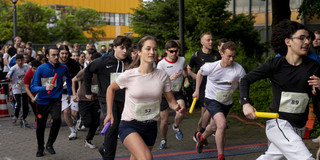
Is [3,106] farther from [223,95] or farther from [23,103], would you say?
[223,95]

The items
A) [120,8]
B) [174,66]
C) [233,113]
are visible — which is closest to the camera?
[174,66]

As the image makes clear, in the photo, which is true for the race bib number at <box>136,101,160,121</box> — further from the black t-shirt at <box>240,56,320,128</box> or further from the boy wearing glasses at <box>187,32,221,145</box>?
the boy wearing glasses at <box>187,32,221,145</box>

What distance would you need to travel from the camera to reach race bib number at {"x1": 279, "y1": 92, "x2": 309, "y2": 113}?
162 inches

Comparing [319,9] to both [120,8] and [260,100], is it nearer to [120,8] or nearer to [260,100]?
[260,100]

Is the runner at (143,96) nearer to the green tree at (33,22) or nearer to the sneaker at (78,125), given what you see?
the sneaker at (78,125)

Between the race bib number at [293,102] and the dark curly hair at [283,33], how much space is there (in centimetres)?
48

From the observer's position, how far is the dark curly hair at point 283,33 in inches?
167

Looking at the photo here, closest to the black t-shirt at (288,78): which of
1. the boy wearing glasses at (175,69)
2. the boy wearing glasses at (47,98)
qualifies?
the boy wearing glasses at (175,69)

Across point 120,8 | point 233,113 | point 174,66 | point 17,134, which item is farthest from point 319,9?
→ point 120,8

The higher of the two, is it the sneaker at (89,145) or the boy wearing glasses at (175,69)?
the boy wearing glasses at (175,69)

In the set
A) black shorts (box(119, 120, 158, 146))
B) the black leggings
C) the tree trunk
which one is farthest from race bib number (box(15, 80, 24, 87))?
the tree trunk

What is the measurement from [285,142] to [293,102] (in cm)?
43

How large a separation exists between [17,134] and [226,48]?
530 cm

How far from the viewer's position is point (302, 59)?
421 cm
